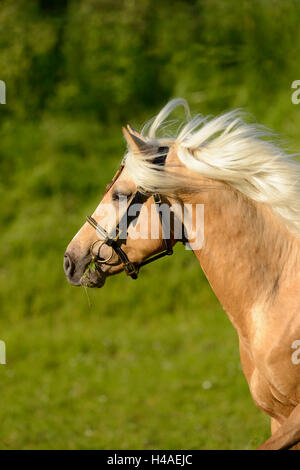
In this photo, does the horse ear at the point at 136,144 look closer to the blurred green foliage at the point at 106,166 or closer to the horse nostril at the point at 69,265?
the horse nostril at the point at 69,265

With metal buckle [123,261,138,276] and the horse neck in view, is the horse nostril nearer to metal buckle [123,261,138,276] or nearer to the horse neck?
metal buckle [123,261,138,276]

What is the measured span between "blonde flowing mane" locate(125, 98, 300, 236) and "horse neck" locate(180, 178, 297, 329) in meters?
0.06

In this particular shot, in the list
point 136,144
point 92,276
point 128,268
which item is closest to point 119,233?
point 128,268

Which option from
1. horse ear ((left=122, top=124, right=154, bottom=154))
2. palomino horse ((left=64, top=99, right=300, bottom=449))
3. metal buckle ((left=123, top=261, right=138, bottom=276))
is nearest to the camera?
palomino horse ((left=64, top=99, right=300, bottom=449))

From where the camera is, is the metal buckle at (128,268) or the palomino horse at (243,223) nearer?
the palomino horse at (243,223)

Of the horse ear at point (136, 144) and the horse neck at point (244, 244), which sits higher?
the horse ear at point (136, 144)

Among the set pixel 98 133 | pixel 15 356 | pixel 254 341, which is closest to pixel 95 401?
pixel 15 356

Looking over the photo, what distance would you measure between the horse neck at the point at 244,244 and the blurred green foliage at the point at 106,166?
3924mm

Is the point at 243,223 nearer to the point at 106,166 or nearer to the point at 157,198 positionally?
the point at 157,198

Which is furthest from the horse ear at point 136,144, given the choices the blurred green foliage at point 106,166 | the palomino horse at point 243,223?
the blurred green foliage at point 106,166

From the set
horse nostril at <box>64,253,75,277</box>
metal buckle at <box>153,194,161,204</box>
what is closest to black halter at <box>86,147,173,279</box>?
metal buckle at <box>153,194,161,204</box>

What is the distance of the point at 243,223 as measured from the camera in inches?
117

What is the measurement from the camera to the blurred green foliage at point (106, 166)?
7.44m

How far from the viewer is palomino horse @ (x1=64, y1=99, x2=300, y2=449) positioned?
293 centimetres
